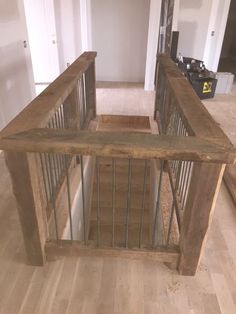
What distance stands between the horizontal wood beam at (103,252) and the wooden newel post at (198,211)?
0.29 feet

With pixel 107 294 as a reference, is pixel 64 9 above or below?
above

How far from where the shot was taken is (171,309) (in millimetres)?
1342

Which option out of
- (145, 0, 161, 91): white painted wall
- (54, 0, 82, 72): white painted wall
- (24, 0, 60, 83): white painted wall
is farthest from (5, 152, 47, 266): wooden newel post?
(54, 0, 82, 72): white painted wall

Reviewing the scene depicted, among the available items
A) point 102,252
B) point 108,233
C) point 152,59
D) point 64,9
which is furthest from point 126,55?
point 102,252

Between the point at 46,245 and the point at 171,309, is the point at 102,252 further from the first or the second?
the point at 171,309

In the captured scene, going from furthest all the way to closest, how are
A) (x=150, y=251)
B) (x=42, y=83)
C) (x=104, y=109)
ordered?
(x=42, y=83), (x=104, y=109), (x=150, y=251)

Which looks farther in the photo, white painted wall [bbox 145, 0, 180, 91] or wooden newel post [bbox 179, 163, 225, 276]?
white painted wall [bbox 145, 0, 180, 91]

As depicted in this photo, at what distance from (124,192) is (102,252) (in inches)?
71.9

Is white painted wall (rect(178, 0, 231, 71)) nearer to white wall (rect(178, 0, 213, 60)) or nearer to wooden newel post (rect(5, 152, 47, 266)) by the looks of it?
white wall (rect(178, 0, 213, 60))

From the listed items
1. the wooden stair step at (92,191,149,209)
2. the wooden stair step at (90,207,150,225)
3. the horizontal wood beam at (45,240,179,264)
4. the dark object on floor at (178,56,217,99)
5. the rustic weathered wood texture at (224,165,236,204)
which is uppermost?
the dark object on floor at (178,56,217,99)

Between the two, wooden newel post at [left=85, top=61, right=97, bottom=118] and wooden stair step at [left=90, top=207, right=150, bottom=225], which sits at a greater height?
wooden newel post at [left=85, top=61, right=97, bottom=118]

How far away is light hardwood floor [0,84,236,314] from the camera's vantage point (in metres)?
Result: 1.35

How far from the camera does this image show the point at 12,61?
301 cm

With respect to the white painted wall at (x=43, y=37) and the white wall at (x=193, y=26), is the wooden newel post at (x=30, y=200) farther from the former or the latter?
the white wall at (x=193, y=26)
